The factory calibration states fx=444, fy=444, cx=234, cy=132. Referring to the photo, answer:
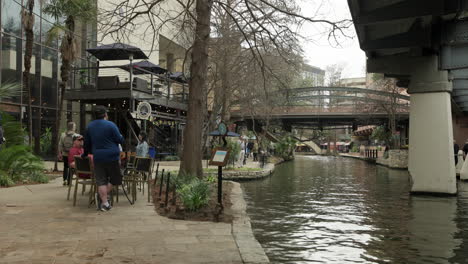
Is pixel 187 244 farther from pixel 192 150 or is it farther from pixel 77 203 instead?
pixel 192 150

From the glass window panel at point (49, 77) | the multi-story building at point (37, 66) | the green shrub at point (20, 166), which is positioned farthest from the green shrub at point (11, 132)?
the glass window panel at point (49, 77)

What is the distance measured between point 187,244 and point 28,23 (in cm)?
1345

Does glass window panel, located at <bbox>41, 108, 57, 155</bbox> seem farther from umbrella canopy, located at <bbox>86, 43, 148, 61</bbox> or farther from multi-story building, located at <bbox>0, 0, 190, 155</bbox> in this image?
umbrella canopy, located at <bbox>86, 43, 148, 61</bbox>

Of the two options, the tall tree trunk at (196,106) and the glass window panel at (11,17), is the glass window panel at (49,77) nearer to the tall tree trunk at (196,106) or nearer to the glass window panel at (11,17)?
the glass window panel at (11,17)

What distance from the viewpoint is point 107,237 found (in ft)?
19.6

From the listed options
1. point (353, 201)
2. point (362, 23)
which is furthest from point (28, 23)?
point (353, 201)

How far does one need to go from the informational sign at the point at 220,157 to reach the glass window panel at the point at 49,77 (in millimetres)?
19544

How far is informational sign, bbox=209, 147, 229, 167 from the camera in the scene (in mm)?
8219

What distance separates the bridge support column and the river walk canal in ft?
2.54

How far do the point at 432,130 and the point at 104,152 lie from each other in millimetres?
11005

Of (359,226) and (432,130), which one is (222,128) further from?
(432,130)

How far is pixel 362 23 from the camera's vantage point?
40.2 feet

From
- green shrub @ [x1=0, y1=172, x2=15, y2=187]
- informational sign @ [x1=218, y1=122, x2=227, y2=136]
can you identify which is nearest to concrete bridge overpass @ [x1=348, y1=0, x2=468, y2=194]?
informational sign @ [x1=218, y1=122, x2=227, y2=136]

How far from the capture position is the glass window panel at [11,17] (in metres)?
21.5
